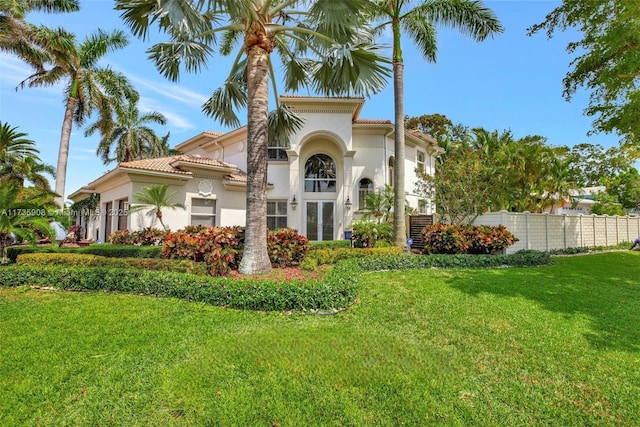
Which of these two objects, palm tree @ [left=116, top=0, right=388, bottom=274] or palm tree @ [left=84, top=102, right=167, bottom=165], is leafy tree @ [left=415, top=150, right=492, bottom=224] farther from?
palm tree @ [left=84, top=102, right=167, bottom=165]

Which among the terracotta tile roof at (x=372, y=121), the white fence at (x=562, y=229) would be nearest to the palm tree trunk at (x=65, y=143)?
the terracotta tile roof at (x=372, y=121)

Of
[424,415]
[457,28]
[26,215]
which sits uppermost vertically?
[457,28]

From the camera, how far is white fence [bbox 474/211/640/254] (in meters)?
14.0

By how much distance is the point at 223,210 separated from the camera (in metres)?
15.7

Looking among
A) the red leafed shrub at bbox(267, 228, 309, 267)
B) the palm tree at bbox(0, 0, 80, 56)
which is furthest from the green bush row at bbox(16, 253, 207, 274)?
the palm tree at bbox(0, 0, 80, 56)

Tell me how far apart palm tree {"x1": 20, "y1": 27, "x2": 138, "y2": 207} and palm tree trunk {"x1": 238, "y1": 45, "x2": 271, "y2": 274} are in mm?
15186

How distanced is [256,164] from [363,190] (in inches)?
421

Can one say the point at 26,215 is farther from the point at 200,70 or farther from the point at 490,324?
the point at 490,324

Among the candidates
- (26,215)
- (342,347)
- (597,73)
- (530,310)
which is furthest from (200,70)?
(597,73)

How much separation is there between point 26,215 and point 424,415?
42.3ft

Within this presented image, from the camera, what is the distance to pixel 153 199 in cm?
1279

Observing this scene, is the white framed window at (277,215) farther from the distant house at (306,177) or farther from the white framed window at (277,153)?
the white framed window at (277,153)

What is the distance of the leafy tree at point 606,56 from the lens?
33.4ft

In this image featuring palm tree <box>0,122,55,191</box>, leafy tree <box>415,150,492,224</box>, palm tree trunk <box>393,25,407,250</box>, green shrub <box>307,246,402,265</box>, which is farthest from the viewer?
palm tree <box>0,122,55,191</box>
